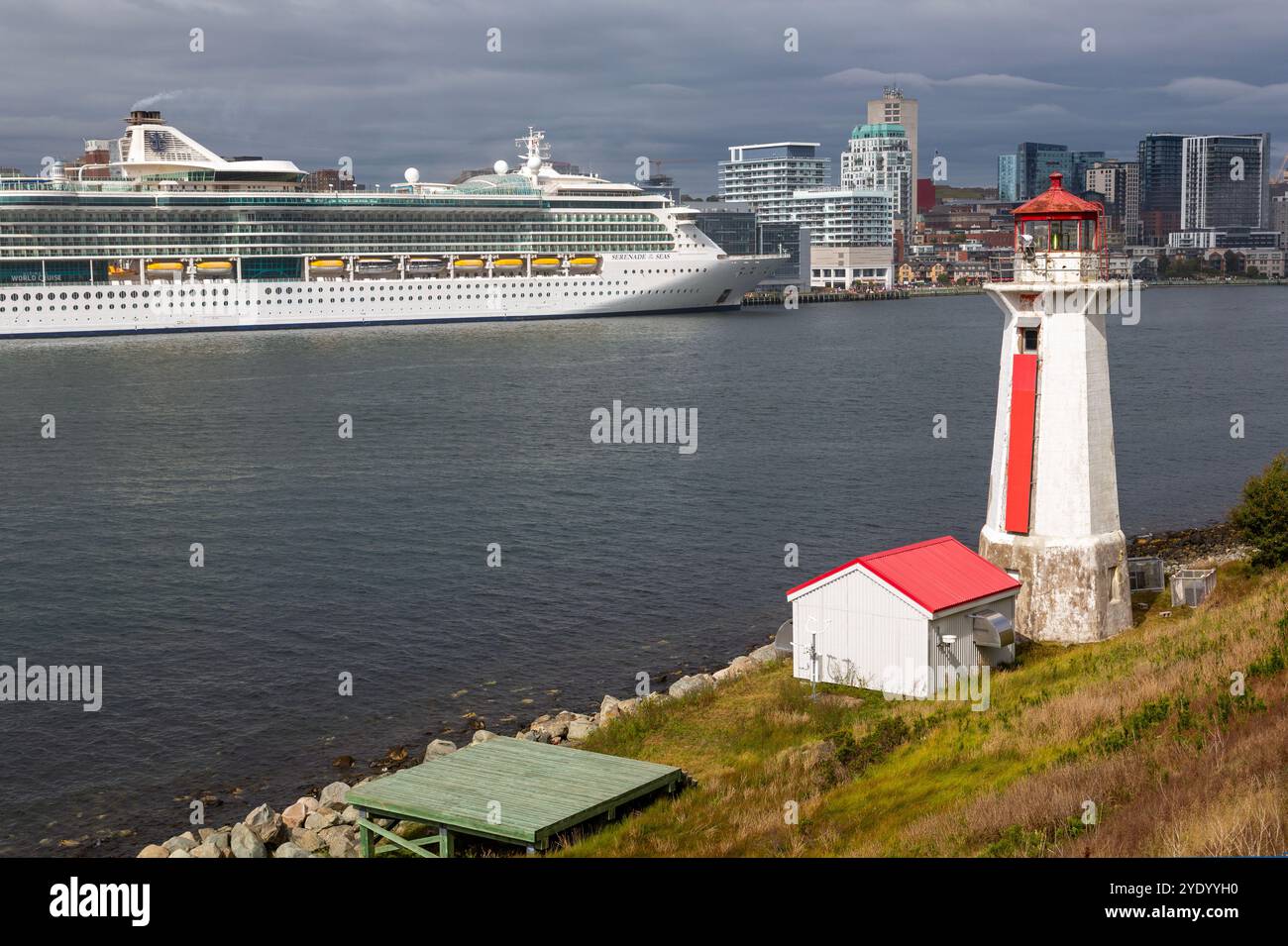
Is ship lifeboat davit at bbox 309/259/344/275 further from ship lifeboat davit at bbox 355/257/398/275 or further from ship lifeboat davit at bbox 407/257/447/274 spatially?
ship lifeboat davit at bbox 407/257/447/274

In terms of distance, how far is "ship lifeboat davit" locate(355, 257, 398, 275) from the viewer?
88750mm

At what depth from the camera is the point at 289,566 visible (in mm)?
26062

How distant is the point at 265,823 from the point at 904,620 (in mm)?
7576

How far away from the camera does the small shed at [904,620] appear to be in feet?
51.4

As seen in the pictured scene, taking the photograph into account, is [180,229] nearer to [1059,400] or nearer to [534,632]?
[534,632]

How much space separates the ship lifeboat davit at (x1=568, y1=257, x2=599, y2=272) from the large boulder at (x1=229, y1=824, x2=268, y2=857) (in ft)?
276

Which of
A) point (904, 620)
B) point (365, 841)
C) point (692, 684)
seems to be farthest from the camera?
point (692, 684)

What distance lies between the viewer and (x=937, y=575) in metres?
16.4

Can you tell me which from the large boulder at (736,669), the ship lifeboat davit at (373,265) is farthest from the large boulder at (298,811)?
the ship lifeboat davit at (373,265)

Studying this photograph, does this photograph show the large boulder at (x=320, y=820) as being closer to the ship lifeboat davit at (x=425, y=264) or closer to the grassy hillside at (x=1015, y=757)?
the grassy hillside at (x=1015, y=757)

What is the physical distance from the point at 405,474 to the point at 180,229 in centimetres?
5532
